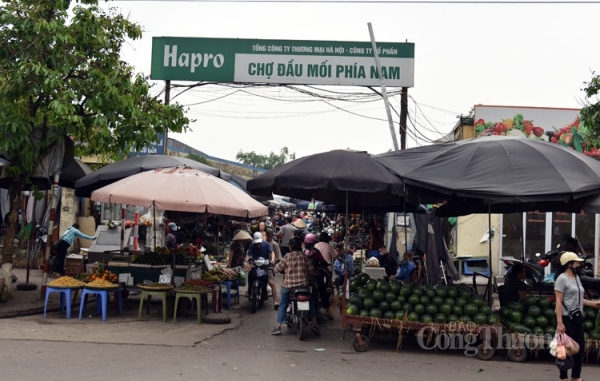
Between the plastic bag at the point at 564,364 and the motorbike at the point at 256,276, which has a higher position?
the motorbike at the point at 256,276

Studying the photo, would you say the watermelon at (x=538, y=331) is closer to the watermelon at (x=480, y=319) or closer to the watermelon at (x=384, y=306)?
the watermelon at (x=480, y=319)

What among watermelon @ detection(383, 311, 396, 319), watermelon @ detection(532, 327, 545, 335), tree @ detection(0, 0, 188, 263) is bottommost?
watermelon @ detection(532, 327, 545, 335)

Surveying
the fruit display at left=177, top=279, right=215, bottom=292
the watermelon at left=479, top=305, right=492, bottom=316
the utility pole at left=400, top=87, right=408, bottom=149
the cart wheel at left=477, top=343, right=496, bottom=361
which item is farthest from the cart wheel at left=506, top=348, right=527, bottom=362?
the utility pole at left=400, top=87, right=408, bottom=149

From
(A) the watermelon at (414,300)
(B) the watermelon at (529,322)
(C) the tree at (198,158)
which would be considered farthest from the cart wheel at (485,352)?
(C) the tree at (198,158)

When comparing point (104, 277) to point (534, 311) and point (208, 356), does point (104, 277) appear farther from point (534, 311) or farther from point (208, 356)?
point (534, 311)

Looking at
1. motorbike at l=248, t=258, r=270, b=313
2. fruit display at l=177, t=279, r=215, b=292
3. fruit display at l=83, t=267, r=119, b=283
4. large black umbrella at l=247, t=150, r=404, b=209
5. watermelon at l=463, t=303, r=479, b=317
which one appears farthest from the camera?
motorbike at l=248, t=258, r=270, b=313

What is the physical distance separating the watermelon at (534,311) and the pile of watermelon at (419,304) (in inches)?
18.2

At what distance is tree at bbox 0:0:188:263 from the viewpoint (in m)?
11.1

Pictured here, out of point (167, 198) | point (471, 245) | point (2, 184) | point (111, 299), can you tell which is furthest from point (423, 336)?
point (471, 245)

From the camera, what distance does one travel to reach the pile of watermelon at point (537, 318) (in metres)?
9.05

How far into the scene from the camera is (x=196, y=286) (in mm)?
11328

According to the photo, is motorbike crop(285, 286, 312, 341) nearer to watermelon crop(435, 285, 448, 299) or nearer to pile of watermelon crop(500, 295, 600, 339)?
watermelon crop(435, 285, 448, 299)

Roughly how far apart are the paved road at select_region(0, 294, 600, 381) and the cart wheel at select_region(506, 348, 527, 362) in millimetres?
116

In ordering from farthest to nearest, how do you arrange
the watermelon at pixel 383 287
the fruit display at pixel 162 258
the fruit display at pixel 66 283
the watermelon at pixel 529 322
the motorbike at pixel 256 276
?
1. the motorbike at pixel 256 276
2. the fruit display at pixel 162 258
3. the fruit display at pixel 66 283
4. the watermelon at pixel 383 287
5. the watermelon at pixel 529 322
